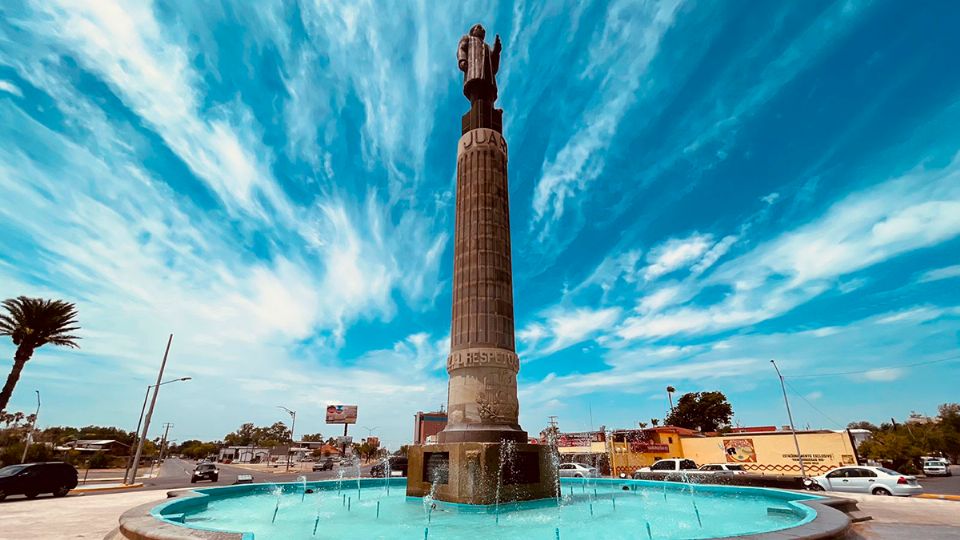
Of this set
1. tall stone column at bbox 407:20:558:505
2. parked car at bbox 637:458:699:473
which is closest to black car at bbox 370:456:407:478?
parked car at bbox 637:458:699:473

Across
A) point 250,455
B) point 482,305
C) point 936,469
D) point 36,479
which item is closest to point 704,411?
point 936,469


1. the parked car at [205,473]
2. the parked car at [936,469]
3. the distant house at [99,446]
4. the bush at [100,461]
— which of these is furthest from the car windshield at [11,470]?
the parked car at [936,469]

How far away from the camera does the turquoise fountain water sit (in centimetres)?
988

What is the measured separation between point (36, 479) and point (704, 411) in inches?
3051

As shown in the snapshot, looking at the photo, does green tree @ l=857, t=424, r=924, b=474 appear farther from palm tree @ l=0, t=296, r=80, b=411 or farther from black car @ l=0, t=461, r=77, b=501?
palm tree @ l=0, t=296, r=80, b=411

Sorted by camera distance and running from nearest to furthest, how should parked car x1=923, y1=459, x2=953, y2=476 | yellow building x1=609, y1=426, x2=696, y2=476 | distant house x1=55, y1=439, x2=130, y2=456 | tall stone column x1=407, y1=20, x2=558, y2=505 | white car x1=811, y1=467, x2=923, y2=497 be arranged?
tall stone column x1=407, y1=20, x2=558, y2=505 < white car x1=811, y1=467, x2=923, y2=497 < yellow building x1=609, y1=426, x2=696, y2=476 < parked car x1=923, y1=459, x2=953, y2=476 < distant house x1=55, y1=439, x2=130, y2=456

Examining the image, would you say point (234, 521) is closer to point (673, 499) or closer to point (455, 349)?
point (455, 349)

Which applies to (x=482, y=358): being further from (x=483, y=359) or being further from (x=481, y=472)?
(x=481, y=472)

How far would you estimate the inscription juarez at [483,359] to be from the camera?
17.4 m

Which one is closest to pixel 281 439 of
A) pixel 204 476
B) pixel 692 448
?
pixel 204 476

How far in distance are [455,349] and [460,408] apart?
7.88ft

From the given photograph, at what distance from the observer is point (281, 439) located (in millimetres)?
155625

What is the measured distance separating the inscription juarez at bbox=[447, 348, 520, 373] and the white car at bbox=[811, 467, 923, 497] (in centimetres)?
1741

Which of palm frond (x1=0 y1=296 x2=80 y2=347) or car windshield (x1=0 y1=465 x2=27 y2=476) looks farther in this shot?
palm frond (x1=0 y1=296 x2=80 y2=347)
